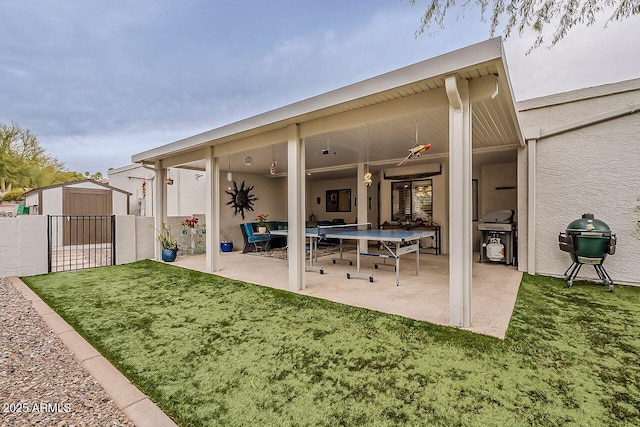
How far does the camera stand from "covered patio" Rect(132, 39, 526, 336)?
116 inches

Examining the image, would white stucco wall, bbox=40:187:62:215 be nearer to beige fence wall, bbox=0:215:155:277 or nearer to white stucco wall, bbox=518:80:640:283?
beige fence wall, bbox=0:215:155:277

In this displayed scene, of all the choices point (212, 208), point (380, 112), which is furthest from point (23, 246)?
point (380, 112)

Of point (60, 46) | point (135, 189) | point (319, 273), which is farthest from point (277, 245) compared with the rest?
point (60, 46)

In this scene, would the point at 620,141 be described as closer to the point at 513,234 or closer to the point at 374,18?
the point at 513,234

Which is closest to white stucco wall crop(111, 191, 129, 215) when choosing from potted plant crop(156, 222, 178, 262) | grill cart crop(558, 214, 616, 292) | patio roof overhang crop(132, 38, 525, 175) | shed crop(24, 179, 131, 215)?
shed crop(24, 179, 131, 215)

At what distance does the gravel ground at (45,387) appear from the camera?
5.75ft

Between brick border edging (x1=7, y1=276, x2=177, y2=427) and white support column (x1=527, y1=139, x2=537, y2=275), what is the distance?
6249mm

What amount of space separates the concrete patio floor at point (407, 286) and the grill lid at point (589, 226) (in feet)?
3.89

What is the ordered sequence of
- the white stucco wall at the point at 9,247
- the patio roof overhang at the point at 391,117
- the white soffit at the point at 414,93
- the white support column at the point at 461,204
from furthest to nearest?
the white stucco wall at the point at 9,247 < the white support column at the point at 461,204 < the patio roof overhang at the point at 391,117 < the white soffit at the point at 414,93

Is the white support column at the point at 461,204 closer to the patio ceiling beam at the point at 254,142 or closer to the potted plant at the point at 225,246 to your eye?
the patio ceiling beam at the point at 254,142

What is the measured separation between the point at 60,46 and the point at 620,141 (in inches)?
674

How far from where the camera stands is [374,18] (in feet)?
21.9

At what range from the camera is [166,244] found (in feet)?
23.7

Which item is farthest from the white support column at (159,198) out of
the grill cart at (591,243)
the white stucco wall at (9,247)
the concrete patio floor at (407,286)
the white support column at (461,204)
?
the grill cart at (591,243)
